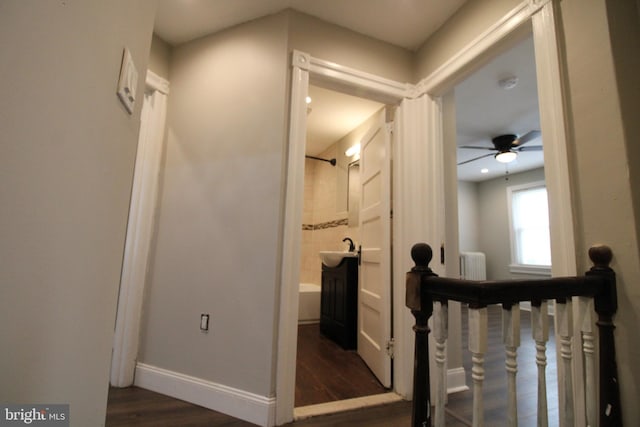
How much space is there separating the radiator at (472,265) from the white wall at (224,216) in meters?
5.31

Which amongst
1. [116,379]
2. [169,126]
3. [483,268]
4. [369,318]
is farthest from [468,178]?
[116,379]

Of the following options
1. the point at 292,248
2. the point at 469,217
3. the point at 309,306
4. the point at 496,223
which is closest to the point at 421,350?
the point at 292,248

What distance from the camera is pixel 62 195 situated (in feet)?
1.72

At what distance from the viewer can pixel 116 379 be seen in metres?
1.87

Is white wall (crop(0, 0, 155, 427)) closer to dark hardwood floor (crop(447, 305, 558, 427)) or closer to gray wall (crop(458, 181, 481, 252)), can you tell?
dark hardwood floor (crop(447, 305, 558, 427))

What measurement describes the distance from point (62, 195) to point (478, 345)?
1.01 m

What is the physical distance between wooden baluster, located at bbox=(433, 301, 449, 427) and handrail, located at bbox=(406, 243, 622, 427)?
26mm

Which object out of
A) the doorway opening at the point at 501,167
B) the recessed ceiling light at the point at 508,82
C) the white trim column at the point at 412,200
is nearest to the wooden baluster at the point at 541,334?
the white trim column at the point at 412,200

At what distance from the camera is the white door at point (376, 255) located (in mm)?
2127

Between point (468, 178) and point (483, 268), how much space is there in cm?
193

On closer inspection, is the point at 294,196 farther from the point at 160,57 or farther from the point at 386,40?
the point at 160,57

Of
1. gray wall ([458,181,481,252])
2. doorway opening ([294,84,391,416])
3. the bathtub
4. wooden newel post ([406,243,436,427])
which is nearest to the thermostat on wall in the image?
wooden newel post ([406,243,436,427])

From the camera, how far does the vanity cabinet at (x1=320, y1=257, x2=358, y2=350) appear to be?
283 centimetres

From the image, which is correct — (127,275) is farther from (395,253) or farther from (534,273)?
(534,273)
